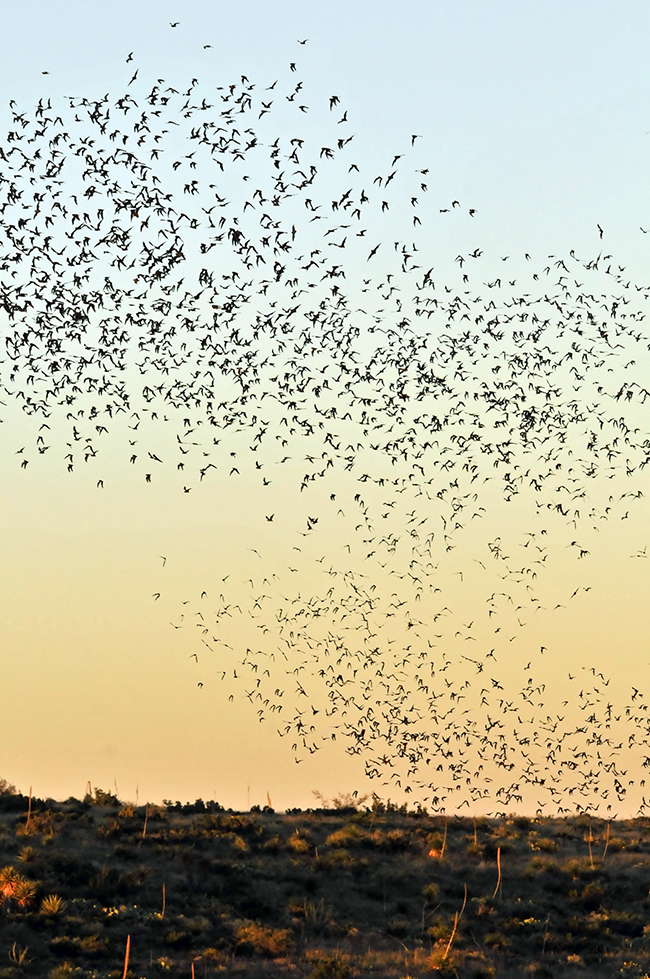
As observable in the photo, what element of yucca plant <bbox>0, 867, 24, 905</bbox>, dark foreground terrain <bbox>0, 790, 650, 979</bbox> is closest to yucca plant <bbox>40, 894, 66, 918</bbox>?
dark foreground terrain <bbox>0, 790, 650, 979</bbox>

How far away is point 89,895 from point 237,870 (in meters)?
4.37

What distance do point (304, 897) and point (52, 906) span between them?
265 inches

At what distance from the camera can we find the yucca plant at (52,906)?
27.5m

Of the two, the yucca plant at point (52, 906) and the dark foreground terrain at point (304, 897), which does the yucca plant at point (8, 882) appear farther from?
the yucca plant at point (52, 906)

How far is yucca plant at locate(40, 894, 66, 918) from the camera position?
27.5 metres

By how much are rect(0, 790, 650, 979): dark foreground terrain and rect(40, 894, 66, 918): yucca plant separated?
0.11ft

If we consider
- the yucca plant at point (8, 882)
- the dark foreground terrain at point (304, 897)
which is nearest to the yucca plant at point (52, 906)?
the dark foreground terrain at point (304, 897)

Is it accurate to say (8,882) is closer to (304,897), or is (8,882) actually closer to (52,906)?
(52,906)

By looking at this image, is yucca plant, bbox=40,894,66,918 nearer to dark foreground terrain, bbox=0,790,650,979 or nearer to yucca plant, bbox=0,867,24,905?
dark foreground terrain, bbox=0,790,650,979

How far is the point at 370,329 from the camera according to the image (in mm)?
23328

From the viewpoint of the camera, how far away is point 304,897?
A: 98.9 ft

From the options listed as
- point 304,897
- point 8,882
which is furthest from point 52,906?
point 304,897

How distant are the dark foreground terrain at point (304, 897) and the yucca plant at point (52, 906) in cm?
3

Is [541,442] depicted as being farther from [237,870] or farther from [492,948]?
[237,870]
